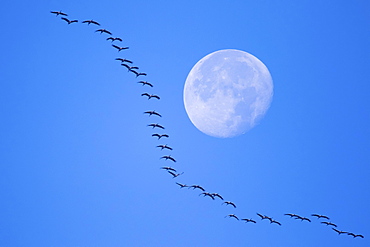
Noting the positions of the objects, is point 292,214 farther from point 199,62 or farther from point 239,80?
point 199,62

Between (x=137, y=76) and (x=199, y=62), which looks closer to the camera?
(x=137, y=76)

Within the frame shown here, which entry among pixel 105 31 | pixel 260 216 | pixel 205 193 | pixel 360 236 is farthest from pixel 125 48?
pixel 360 236

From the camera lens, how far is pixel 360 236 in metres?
79.7

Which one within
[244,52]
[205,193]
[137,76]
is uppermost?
[244,52]

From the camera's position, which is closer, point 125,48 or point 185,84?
point 125,48

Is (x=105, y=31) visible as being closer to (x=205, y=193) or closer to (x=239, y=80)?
(x=239, y=80)

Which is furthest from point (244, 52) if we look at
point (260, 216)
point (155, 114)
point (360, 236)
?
point (360, 236)

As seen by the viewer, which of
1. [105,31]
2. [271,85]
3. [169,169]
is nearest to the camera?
[105,31]

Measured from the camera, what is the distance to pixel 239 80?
250 ft

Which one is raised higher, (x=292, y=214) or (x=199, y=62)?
(x=199, y=62)

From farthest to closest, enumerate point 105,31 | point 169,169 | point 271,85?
point 271,85 < point 169,169 < point 105,31

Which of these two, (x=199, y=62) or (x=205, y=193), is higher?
(x=199, y=62)

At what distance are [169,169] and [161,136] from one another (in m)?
5.00

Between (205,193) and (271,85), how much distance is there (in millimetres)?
17602
